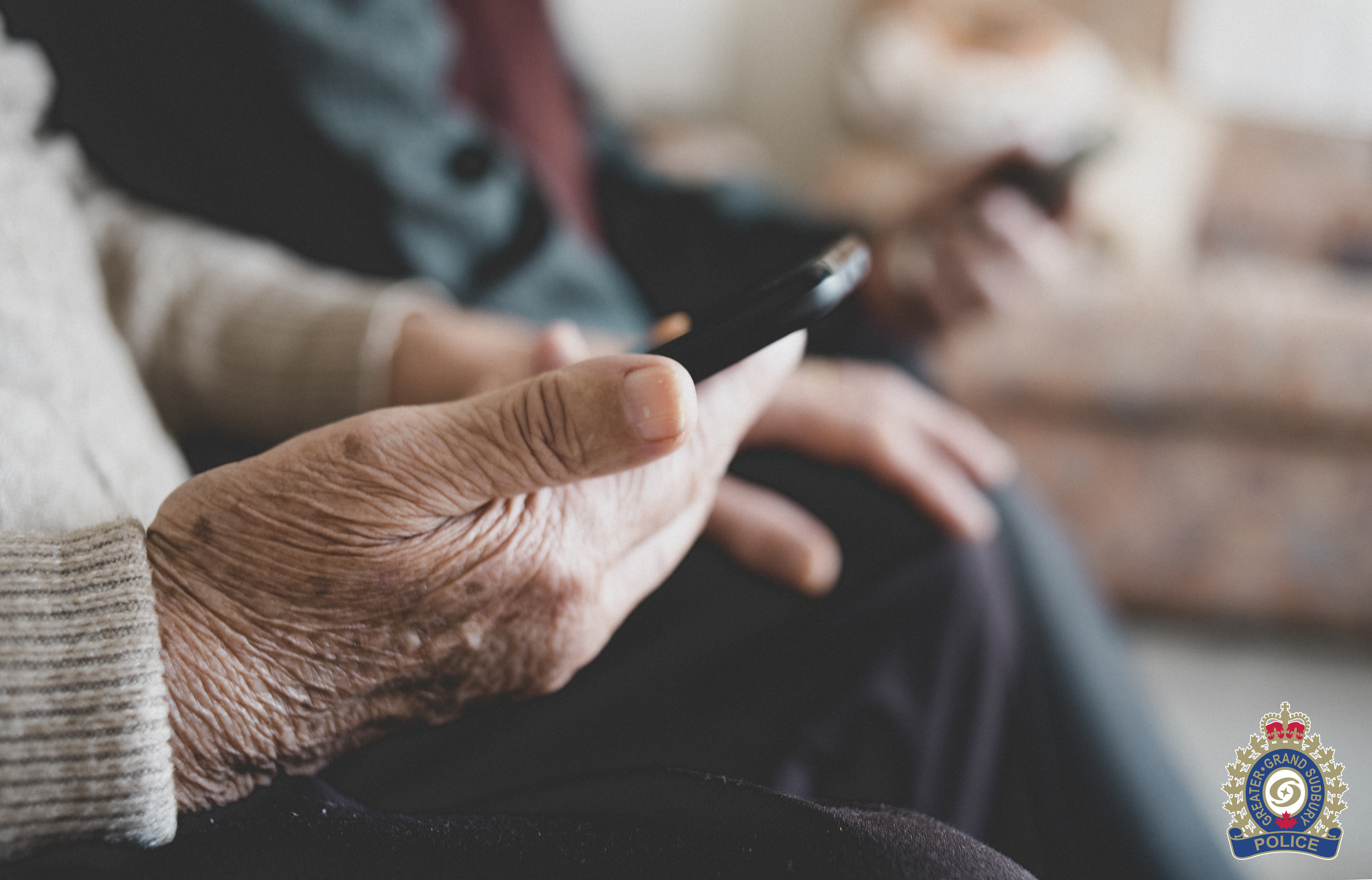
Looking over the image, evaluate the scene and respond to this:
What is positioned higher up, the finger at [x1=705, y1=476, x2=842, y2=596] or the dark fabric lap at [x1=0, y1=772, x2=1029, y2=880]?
the finger at [x1=705, y1=476, x2=842, y2=596]

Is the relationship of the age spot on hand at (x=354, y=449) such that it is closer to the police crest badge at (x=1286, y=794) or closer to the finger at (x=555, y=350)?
the finger at (x=555, y=350)

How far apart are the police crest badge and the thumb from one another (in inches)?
11.1

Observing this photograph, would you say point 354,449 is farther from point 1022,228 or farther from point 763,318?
point 1022,228

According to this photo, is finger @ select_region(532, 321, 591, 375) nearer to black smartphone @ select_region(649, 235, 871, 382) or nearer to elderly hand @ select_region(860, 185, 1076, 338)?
black smartphone @ select_region(649, 235, 871, 382)

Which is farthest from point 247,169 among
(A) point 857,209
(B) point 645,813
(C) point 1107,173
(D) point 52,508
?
(C) point 1107,173

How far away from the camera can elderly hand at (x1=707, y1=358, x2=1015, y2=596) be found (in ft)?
1.48

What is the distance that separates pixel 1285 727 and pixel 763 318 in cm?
28

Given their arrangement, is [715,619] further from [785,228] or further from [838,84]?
[838,84]

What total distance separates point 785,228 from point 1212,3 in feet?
6.28

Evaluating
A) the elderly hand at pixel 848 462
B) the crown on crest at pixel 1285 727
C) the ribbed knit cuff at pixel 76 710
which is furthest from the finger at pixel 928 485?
the ribbed knit cuff at pixel 76 710

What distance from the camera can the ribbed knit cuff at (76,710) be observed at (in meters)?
0.24

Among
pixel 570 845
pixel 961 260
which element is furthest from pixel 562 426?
pixel 961 260

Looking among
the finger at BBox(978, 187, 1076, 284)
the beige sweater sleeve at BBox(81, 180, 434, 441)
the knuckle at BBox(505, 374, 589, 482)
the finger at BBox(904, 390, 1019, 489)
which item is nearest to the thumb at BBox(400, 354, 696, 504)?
the knuckle at BBox(505, 374, 589, 482)

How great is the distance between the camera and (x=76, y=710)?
240mm
